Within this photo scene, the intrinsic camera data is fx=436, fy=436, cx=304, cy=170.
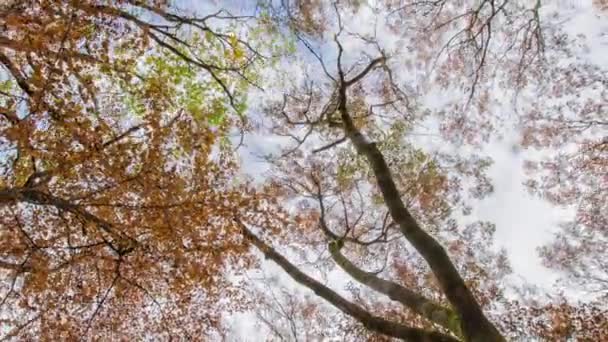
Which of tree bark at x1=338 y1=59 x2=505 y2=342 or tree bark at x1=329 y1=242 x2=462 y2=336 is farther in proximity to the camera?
tree bark at x1=329 y1=242 x2=462 y2=336

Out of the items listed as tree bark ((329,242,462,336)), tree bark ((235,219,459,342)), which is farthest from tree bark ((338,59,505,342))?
tree bark ((235,219,459,342))

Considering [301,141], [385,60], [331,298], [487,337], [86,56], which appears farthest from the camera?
[301,141]

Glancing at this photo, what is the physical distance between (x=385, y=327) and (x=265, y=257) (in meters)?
3.97

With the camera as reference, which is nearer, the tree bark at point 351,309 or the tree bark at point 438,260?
the tree bark at point 438,260

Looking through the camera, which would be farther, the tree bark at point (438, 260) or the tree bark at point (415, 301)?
the tree bark at point (415, 301)

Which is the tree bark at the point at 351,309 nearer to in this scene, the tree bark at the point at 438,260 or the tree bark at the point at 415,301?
the tree bark at the point at 415,301

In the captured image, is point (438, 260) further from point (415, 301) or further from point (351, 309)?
point (351, 309)

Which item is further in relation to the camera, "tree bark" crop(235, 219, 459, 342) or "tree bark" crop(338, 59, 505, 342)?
"tree bark" crop(235, 219, 459, 342)

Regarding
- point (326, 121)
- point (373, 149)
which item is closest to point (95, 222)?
point (373, 149)

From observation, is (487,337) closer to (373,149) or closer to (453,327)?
(453,327)

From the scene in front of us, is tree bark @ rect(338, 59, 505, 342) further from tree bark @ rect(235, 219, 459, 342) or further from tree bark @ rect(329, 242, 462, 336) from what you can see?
tree bark @ rect(235, 219, 459, 342)

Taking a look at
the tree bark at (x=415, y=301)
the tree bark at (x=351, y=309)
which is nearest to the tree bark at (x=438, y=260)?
the tree bark at (x=415, y=301)

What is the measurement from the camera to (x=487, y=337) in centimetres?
441

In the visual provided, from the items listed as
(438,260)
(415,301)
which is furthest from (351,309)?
(438,260)
